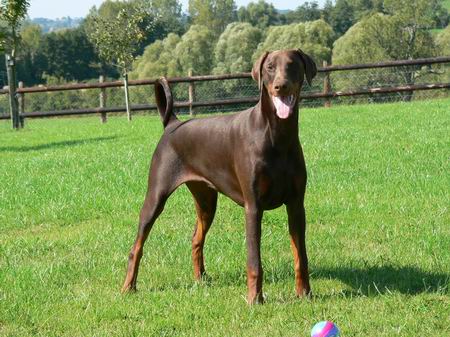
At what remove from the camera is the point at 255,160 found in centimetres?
470

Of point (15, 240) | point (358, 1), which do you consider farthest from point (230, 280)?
point (358, 1)

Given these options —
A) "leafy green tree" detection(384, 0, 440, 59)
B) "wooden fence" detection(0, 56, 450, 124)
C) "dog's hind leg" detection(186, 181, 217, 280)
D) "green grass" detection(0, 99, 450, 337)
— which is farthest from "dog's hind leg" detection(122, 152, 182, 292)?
"leafy green tree" detection(384, 0, 440, 59)

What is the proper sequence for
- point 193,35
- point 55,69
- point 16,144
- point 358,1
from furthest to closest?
1. point 358,1
2. point 55,69
3. point 193,35
4. point 16,144

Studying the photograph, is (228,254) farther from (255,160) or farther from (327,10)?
(327,10)

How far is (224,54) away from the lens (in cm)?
6512

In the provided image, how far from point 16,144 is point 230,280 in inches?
506

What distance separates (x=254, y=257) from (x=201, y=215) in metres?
0.94

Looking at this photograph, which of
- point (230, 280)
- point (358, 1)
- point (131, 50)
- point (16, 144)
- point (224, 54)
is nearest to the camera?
point (230, 280)

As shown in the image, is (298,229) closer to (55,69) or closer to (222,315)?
(222,315)

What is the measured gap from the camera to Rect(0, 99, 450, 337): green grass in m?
4.54

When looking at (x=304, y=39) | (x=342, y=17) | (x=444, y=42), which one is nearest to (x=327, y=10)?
(x=342, y=17)

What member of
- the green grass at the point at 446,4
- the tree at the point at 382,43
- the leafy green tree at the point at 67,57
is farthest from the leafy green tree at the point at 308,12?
the tree at the point at 382,43

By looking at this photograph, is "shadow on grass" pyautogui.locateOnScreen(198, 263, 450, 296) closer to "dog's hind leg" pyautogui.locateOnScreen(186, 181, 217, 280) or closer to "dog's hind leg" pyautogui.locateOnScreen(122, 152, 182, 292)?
"dog's hind leg" pyautogui.locateOnScreen(186, 181, 217, 280)

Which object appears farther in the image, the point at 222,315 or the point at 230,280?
the point at 230,280
